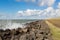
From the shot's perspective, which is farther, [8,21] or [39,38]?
[8,21]

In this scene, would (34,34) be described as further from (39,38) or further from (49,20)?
(49,20)

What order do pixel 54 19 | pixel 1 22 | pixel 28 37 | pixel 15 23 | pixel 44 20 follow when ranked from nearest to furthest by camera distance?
pixel 28 37
pixel 54 19
pixel 44 20
pixel 1 22
pixel 15 23

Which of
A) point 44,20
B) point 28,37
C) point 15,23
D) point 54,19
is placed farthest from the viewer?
point 15,23

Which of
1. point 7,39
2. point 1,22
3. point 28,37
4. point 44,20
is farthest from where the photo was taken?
point 1,22

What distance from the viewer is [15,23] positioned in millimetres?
19266

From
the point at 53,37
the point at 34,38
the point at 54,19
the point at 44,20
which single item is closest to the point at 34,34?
the point at 34,38

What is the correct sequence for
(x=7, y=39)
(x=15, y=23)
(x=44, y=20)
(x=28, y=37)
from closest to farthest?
(x=28, y=37) < (x=7, y=39) < (x=44, y=20) < (x=15, y=23)

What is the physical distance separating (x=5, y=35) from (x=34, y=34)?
72.3 inches

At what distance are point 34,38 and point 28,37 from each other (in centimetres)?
34

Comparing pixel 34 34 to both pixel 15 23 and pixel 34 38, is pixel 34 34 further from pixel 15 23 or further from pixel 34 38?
pixel 15 23

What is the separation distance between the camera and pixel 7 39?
958 cm

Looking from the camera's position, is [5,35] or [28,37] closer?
[28,37]

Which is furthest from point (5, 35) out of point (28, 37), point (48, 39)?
point (48, 39)

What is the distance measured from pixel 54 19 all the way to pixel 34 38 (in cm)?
649
